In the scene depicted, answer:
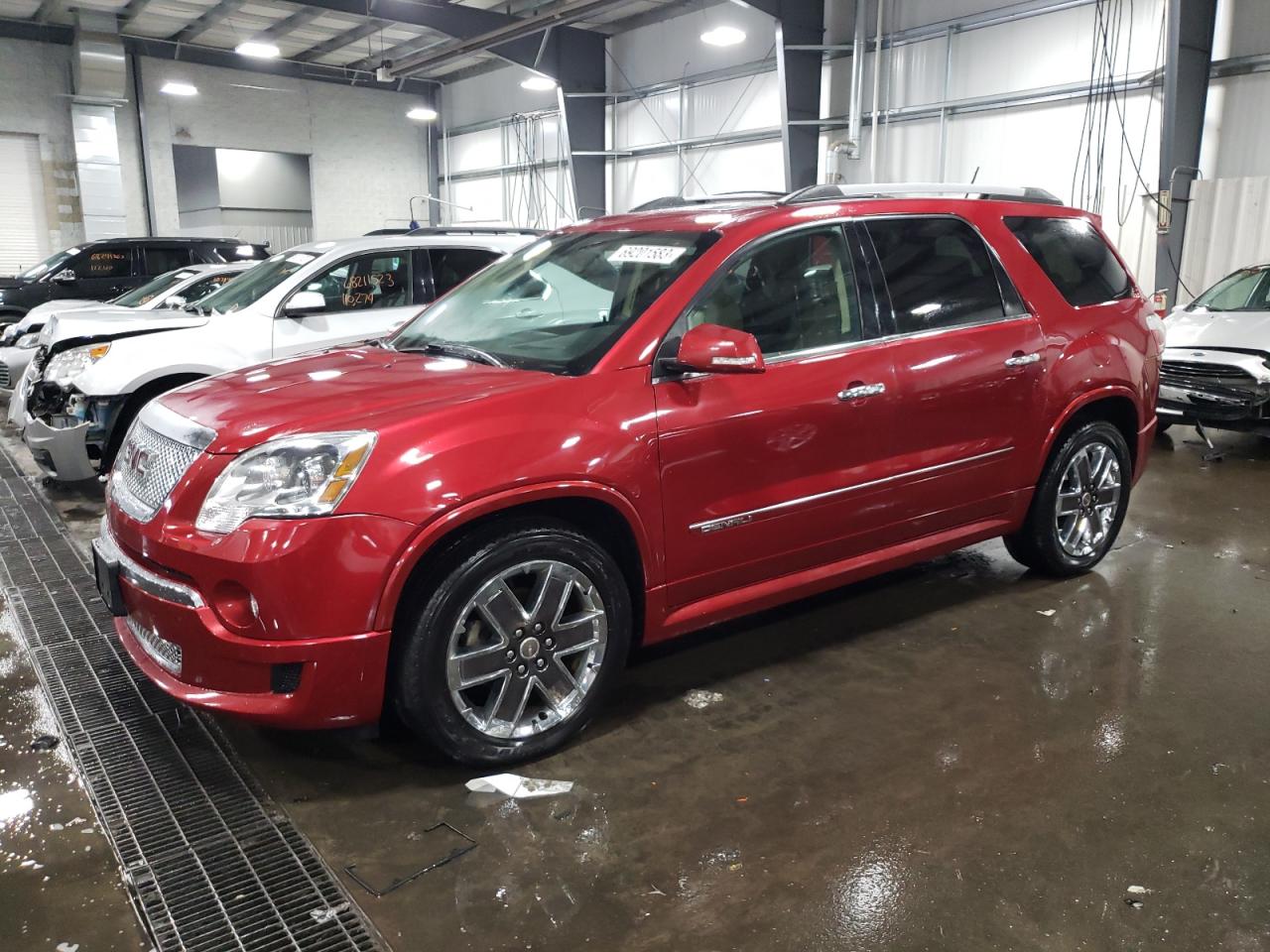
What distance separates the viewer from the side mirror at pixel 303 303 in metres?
5.90

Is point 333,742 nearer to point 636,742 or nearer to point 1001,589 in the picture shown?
point 636,742

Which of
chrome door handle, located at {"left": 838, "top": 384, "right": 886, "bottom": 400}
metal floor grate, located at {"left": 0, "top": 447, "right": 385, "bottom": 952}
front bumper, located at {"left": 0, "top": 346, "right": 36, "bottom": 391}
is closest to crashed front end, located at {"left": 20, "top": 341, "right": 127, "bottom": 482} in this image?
metal floor grate, located at {"left": 0, "top": 447, "right": 385, "bottom": 952}

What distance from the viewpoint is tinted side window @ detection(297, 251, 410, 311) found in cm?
634

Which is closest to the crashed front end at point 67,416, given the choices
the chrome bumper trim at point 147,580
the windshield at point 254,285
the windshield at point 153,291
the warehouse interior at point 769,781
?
the warehouse interior at point 769,781

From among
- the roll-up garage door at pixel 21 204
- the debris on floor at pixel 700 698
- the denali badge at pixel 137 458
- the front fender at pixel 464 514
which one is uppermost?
the roll-up garage door at pixel 21 204

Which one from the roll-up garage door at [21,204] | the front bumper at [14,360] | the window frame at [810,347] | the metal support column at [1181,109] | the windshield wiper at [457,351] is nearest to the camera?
the window frame at [810,347]

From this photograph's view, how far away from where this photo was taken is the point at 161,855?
2.46 meters

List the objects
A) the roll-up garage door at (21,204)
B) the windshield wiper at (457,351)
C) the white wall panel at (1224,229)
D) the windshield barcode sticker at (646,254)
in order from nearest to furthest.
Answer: the windshield wiper at (457,351) < the windshield barcode sticker at (646,254) < the white wall panel at (1224,229) < the roll-up garage door at (21,204)

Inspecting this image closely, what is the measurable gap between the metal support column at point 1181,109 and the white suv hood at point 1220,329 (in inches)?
91.3

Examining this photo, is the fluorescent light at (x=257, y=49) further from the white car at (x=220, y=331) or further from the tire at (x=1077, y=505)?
the tire at (x=1077, y=505)

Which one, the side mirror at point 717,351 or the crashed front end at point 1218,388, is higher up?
the side mirror at point 717,351

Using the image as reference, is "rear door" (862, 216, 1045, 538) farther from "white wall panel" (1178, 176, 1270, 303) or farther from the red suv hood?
"white wall panel" (1178, 176, 1270, 303)

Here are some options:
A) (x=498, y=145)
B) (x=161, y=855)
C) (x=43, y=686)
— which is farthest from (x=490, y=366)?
(x=498, y=145)

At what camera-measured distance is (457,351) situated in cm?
329
